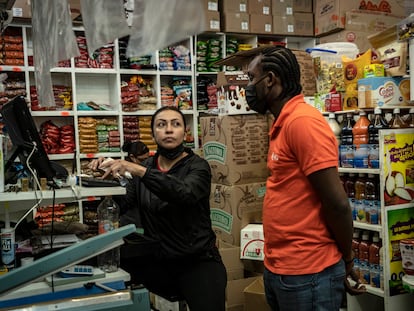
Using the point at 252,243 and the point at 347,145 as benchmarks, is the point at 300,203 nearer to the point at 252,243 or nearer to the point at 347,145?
the point at 347,145

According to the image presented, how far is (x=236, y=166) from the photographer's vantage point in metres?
3.65

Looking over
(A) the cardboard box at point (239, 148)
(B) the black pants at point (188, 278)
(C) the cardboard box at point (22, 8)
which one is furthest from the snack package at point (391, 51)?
(C) the cardboard box at point (22, 8)

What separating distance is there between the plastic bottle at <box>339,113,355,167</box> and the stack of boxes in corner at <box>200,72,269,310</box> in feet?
3.03

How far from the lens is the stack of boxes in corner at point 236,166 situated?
142 inches

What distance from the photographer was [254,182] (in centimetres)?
373

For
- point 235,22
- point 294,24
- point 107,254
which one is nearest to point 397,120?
point 107,254

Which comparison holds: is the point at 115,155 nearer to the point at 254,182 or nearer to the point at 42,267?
the point at 254,182

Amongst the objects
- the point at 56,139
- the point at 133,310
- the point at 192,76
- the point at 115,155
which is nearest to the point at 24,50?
the point at 56,139

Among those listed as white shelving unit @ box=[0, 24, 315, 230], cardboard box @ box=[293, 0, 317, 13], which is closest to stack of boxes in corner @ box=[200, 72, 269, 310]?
white shelving unit @ box=[0, 24, 315, 230]

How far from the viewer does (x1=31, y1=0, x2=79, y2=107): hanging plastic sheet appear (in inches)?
Result: 66.8

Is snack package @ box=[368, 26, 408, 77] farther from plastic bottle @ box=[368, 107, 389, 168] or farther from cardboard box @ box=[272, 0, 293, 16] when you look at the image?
cardboard box @ box=[272, 0, 293, 16]

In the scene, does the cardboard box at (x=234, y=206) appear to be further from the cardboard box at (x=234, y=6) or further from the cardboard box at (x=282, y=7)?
the cardboard box at (x=282, y=7)

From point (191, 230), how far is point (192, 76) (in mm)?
2756

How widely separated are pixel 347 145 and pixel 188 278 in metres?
1.33
